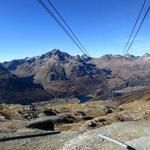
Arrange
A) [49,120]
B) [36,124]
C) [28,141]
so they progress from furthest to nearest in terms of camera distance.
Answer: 1. [49,120]
2. [36,124]
3. [28,141]

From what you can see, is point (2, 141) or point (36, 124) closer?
point (2, 141)

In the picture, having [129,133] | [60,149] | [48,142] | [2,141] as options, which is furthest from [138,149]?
[2,141]

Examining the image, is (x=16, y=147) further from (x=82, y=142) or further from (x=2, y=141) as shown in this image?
(x=82, y=142)

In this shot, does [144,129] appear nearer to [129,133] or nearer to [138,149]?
[129,133]

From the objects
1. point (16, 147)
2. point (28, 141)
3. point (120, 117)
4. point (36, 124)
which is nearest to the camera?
point (16, 147)

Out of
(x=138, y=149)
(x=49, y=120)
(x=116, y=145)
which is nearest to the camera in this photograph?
(x=138, y=149)

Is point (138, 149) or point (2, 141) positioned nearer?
point (138, 149)

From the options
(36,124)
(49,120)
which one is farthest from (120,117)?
(36,124)

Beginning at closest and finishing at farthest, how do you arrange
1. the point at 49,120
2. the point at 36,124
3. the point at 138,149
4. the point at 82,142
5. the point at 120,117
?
the point at 138,149
the point at 82,142
the point at 36,124
the point at 49,120
the point at 120,117
